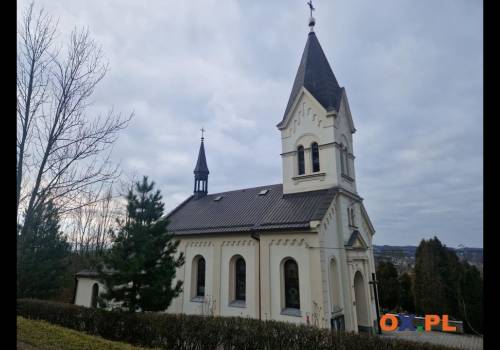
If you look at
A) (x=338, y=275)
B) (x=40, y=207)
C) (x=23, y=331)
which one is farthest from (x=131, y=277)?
(x=338, y=275)

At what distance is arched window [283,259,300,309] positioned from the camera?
1348cm

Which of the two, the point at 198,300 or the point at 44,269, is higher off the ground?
the point at 44,269

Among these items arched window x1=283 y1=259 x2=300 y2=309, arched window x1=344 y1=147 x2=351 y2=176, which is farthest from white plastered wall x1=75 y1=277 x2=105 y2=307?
arched window x1=344 y1=147 x2=351 y2=176

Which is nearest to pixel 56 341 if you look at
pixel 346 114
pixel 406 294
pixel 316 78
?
pixel 316 78

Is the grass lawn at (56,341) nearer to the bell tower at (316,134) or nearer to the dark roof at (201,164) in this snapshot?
the bell tower at (316,134)

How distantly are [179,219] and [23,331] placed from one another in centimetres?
1227

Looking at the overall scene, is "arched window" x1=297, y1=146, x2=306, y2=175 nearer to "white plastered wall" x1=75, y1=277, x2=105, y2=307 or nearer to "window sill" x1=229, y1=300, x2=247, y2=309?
"window sill" x1=229, y1=300, x2=247, y2=309

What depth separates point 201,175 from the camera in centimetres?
2502

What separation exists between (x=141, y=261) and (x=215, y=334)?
3.63 m

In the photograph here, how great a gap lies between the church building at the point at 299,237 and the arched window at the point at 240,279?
0.17ft

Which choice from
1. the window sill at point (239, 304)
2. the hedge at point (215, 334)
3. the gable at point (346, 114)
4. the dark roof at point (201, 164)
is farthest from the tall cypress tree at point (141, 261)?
the dark roof at point (201, 164)

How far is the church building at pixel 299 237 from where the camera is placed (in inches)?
523

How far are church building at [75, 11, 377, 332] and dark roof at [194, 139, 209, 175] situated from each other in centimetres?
571

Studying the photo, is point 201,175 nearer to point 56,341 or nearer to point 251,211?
point 251,211
